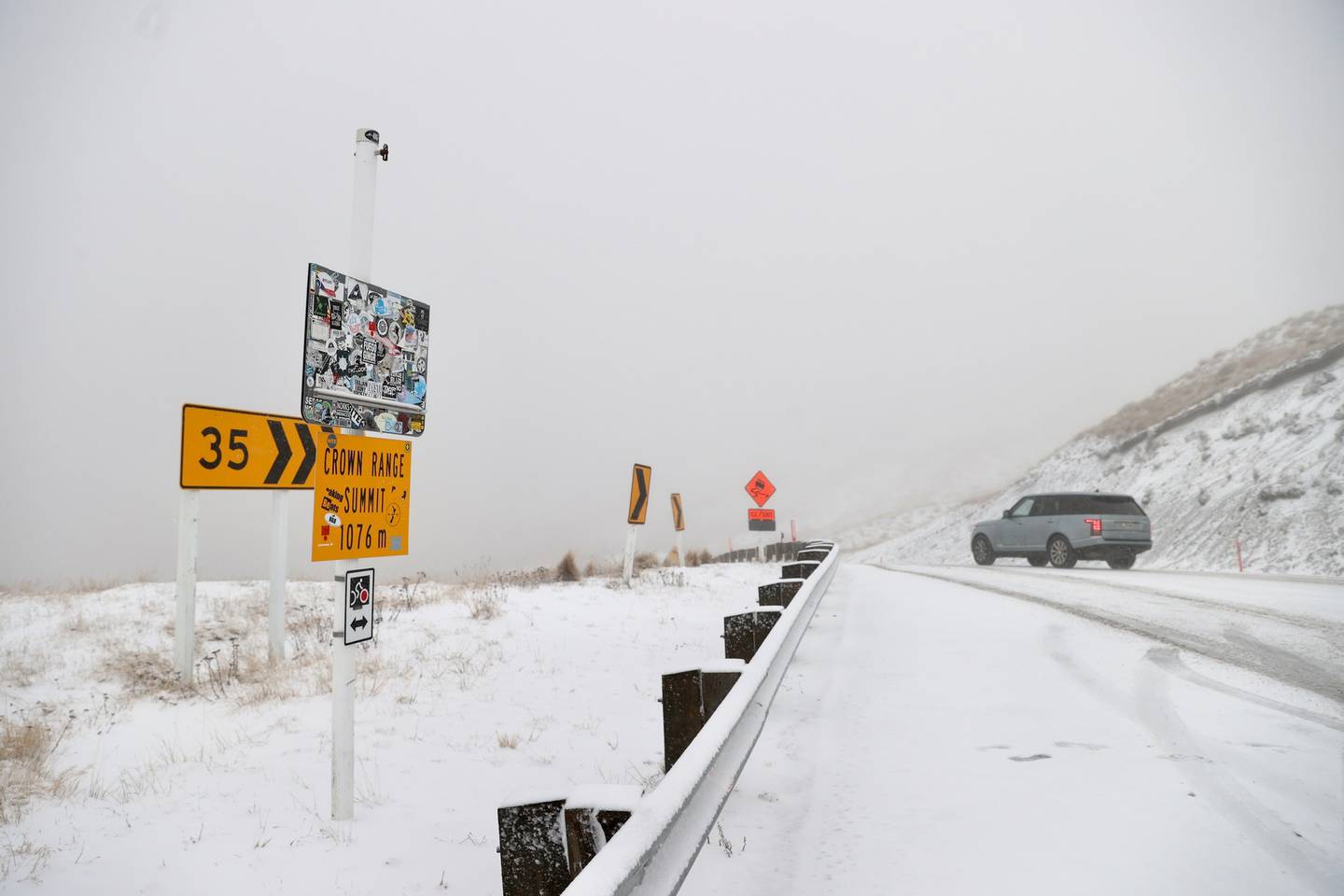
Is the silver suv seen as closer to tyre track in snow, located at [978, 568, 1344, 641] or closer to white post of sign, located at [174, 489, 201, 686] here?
tyre track in snow, located at [978, 568, 1344, 641]

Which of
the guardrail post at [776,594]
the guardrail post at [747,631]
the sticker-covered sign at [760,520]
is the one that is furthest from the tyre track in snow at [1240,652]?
the sticker-covered sign at [760,520]

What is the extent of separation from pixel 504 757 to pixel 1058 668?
4.17m

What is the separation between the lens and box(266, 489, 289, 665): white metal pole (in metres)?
9.18

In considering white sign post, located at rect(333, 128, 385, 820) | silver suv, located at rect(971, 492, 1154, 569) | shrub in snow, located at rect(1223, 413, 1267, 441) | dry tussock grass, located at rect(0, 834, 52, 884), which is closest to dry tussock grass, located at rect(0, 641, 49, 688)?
dry tussock grass, located at rect(0, 834, 52, 884)

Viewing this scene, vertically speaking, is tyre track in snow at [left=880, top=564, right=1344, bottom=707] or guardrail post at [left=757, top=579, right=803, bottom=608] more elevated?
guardrail post at [left=757, top=579, right=803, bottom=608]

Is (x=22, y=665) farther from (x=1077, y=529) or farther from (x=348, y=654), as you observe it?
(x=1077, y=529)

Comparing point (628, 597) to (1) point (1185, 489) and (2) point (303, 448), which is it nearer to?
(2) point (303, 448)

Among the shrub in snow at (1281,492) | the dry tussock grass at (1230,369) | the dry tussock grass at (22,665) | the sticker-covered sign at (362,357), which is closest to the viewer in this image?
the sticker-covered sign at (362,357)

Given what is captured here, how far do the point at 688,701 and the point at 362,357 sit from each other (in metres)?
2.93

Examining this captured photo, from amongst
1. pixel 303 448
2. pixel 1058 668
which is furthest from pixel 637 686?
pixel 303 448

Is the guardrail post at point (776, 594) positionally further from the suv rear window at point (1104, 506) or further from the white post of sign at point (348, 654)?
the suv rear window at point (1104, 506)

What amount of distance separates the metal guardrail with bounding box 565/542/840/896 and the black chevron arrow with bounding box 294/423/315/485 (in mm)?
7049

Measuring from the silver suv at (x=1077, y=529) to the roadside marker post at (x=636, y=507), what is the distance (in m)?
9.44

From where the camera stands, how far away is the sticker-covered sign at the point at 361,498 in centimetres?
454
